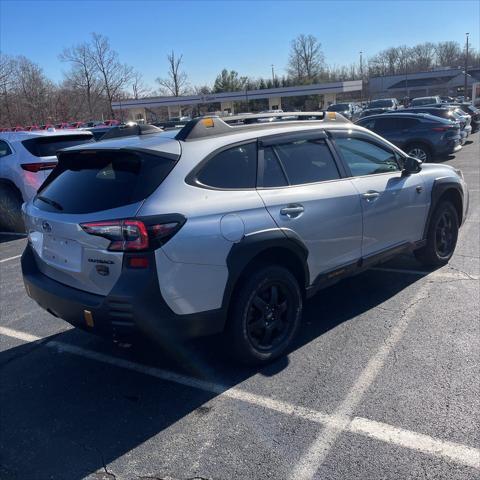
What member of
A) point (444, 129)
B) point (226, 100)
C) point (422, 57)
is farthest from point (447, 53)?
point (444, 129)

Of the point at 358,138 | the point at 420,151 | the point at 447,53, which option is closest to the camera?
the point at 358,138

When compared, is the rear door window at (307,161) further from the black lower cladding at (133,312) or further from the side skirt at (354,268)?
the black lower cladding at (133,312)

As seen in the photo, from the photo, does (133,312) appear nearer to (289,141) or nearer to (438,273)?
(289,141)

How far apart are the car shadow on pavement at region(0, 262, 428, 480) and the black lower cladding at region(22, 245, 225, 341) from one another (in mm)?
541

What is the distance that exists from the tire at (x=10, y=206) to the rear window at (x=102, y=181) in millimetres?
5600

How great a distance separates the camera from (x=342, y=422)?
3.00 meters

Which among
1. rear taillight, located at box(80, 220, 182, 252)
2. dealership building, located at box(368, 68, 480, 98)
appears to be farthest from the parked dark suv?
dealership building, located at box(368, 68, 480, 98)

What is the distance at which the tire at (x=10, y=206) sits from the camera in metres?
8.87

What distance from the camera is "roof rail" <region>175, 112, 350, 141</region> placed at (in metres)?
3.49

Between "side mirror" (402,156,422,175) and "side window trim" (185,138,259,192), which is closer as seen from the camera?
"side window trim" (185,138,259,192)

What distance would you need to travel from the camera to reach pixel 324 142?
4.31m

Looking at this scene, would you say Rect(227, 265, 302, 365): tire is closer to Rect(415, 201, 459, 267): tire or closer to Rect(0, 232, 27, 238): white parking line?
Rect(415, 201, 459, 267): tire

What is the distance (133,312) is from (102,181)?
97 centimetres

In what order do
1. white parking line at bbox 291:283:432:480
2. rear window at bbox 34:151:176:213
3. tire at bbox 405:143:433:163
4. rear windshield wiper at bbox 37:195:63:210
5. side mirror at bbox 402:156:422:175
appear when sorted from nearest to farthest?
white parking line at bbox 291:283:432:480, rear window at bbox 34:151:176:213, rear windshield wiper at bbox 37:195:63:210, side mirror at bbox 402:156:422:175, tire at bbox 405:143:433:163
